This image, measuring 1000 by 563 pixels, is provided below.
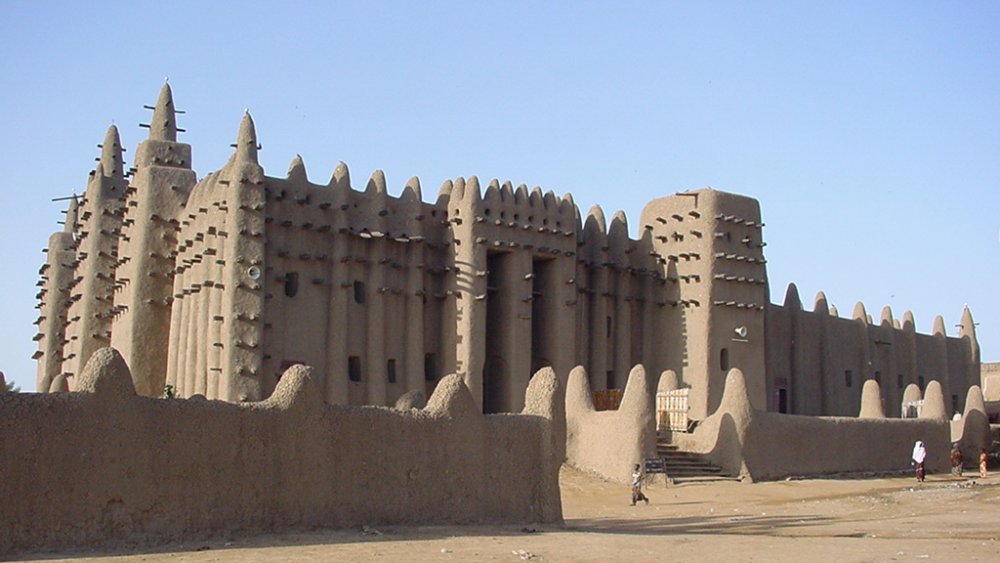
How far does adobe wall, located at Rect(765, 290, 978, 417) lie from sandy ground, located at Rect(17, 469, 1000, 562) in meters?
13.1

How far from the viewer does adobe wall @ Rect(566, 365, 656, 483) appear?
1037 inches

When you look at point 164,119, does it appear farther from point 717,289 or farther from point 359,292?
point 717,289

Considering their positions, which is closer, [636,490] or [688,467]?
[636,490]

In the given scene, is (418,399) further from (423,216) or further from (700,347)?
(700,347)

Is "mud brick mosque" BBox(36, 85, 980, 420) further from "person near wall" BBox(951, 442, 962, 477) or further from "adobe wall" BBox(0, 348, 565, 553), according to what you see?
"adobe wall" BBox(0, 348, 565, 553)

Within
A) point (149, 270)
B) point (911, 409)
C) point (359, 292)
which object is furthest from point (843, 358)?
point (149, 270)

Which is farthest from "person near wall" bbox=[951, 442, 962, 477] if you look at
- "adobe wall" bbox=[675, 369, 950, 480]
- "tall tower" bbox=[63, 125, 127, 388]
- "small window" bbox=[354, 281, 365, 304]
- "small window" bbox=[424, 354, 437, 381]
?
"tall tower" bbox=[63, 125, 127, 388]

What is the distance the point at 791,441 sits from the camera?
96.5ft

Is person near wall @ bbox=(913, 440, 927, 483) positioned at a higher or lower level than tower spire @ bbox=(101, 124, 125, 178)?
lower

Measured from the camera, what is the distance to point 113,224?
119ft

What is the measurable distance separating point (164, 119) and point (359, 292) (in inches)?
358

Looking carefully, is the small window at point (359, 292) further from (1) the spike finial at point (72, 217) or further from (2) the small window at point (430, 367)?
(1) the spike finial at point (72, 217)

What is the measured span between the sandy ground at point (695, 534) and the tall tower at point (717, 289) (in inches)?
342

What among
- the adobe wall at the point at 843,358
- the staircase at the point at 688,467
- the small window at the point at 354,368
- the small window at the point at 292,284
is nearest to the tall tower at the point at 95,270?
the small window at the point at 292,284
